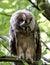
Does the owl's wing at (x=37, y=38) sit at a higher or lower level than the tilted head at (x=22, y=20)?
lower

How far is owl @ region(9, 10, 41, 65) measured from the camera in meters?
2.09

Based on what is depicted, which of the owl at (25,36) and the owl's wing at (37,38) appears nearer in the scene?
the owl at (25,36)

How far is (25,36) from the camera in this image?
239 centimetres

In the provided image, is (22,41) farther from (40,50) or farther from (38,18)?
(38,18)

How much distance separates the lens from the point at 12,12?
2.00 m

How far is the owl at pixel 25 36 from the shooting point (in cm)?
209

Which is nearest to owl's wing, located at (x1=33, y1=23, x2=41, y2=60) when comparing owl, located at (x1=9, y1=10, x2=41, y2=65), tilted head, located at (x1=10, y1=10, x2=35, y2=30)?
owl, located at (x1=9, y1=10, x2=41, y2=65)

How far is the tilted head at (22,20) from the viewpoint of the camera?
2.05m

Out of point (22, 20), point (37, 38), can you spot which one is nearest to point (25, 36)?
point (37, 38)

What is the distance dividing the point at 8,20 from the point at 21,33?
1.03 ft

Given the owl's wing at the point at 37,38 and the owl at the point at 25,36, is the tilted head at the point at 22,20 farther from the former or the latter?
the owl's wing at the point at 37,38

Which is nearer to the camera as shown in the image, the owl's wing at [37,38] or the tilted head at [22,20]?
the tilted head at [22,20]

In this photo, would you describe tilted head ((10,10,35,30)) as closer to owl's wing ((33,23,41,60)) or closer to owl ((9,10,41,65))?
owl ((9,10,41,65))

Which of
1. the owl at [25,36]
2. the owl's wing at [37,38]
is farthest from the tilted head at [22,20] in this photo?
the owl's wing at [37,38]
